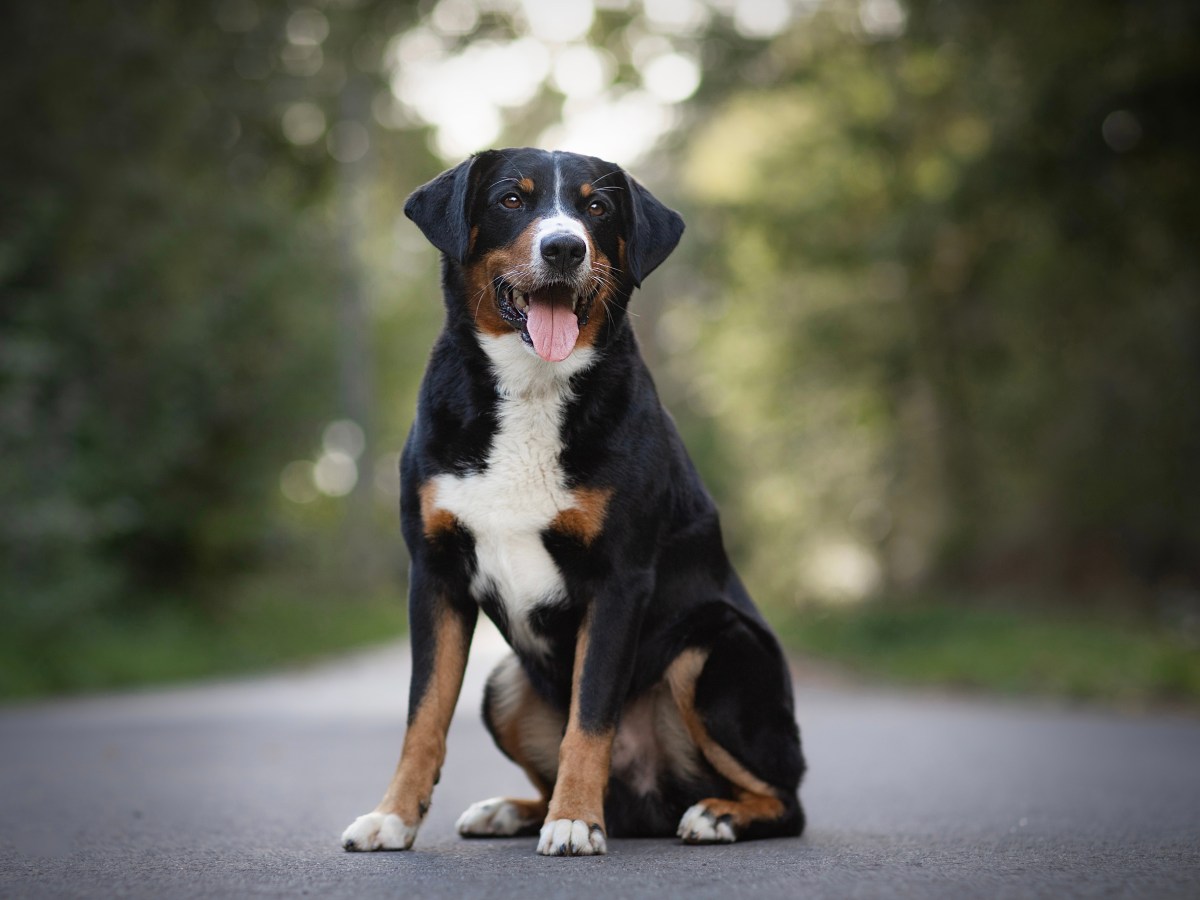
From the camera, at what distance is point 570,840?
399 cm

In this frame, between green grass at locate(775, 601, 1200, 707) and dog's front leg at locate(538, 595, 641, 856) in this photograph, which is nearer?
dog's front leg at locate(538, 595, 641, 856)

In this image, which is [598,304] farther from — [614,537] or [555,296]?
[614,537]

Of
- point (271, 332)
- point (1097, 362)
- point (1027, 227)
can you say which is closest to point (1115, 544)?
point (1097, 362)

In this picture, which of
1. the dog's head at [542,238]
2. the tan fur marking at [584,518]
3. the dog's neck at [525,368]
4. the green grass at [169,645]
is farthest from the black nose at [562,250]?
the green grass at [169,645]

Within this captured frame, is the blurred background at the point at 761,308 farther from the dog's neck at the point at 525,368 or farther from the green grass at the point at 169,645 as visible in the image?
the dog's neck at the point at 525,368

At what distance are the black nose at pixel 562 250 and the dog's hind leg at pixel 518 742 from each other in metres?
1.28

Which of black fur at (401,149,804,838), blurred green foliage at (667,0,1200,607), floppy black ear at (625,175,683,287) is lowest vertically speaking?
black fur at (401,149,804,838)

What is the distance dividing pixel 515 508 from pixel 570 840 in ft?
3.13

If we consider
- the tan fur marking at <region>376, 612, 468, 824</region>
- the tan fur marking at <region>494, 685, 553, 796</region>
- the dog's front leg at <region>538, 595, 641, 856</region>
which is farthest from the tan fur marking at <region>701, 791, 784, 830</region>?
the tan fur marking at <region>376, 612, 468, 824</region>

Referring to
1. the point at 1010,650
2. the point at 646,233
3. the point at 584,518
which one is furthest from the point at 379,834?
the point at 1010,650

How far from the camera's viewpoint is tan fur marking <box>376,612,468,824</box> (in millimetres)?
4215

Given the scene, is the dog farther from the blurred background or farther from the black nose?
the blurred background

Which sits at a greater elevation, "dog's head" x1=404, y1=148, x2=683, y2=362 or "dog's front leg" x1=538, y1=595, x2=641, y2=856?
"dog's head" x1=404, y1=148, x2=683, y2=362

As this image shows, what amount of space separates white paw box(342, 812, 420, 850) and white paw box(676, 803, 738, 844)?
0.84 m
